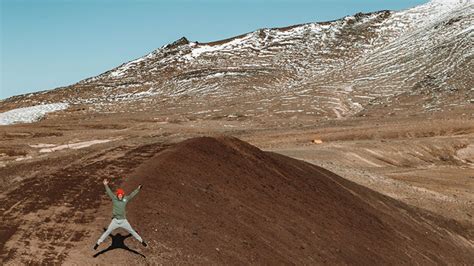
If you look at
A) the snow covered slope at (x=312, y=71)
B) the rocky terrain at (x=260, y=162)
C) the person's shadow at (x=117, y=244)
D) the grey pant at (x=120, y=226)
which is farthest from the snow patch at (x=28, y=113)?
the grey pant at (x=120, y=226)

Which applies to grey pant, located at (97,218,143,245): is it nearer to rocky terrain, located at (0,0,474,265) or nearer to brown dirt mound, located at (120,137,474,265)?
rocky terrain, located at (0,0,474,265)

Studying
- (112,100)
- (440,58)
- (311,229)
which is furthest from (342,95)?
(311,229)

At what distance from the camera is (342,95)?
374 ft

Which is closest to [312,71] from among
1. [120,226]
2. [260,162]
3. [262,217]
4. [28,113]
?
[28,113]

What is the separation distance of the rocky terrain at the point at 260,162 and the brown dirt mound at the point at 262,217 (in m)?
0.07

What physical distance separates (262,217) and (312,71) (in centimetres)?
Answer: 12278

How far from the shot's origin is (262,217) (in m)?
19.2

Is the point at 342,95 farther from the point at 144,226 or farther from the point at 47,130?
the point at 144,226

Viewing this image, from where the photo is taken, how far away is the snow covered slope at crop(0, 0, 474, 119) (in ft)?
356

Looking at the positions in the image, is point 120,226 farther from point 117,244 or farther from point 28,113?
point 28,113

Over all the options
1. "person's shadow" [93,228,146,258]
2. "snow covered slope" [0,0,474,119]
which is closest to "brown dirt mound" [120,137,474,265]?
"person's shadow" [93,228,146,258]

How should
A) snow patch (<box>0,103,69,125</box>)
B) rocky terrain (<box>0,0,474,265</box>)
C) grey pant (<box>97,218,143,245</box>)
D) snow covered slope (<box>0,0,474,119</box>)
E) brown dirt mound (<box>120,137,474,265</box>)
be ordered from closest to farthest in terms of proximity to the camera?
grey pant (<box>97,218,143,245</box>) → brown dirt mound (<box>120,137,474,265</box>) → rocky terrain (<box>0,0,474,265</box>) → snow patch (<box>0,103,69,125</box>) → snow covered slope (<box>0,0,474,119</box>)

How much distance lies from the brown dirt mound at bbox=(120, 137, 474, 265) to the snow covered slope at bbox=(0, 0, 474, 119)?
230ft

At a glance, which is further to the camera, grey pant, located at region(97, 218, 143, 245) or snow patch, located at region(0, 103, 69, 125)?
snow patch, located at region(0, 103, 69, 125)
